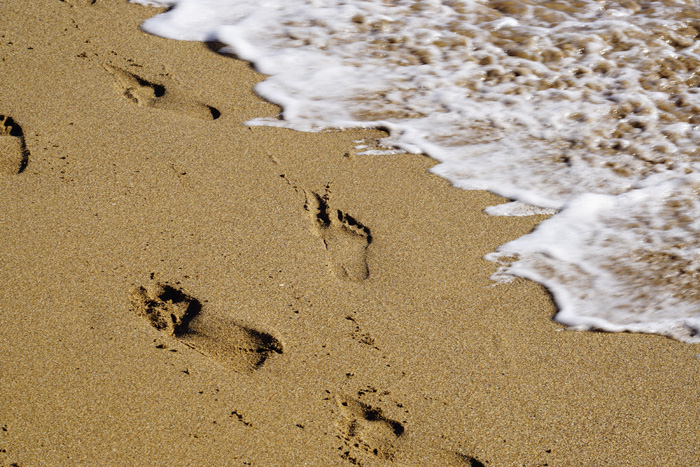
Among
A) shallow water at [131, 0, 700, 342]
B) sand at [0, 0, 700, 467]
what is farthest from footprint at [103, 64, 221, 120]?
shallow water at [131, 0, 700, 342]

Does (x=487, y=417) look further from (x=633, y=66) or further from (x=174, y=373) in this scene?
(x=633, y=66)

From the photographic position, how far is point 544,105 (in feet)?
10.4

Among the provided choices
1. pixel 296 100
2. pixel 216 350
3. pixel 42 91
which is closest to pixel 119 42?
pixel 42 91

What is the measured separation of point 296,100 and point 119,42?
96 cm

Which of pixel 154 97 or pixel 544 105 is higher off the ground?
pixel 154 97

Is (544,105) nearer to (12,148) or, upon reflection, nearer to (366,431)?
(366,431)

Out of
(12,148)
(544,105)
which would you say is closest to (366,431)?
(12,148)

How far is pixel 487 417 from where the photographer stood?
1824mm

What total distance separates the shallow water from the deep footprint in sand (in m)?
0.99

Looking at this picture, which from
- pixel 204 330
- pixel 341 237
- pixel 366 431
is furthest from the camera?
pixel 341 237

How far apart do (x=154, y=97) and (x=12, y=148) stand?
668 millimetres

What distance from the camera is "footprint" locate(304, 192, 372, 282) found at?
2191mm

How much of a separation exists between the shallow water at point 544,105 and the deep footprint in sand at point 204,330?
39.0 inches

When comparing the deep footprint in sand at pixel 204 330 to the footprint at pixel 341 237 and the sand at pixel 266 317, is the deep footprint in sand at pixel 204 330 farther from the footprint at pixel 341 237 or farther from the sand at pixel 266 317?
the footprint at pixel 341 237
